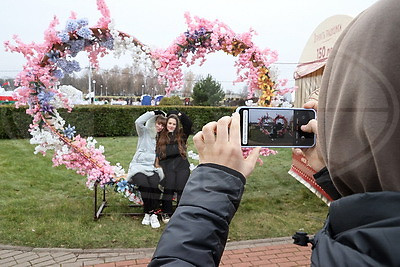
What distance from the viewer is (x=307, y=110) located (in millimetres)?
1228

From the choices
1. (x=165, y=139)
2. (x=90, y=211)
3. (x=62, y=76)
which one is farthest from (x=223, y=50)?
(x=90, y=211)

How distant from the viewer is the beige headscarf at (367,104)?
1.85 ft

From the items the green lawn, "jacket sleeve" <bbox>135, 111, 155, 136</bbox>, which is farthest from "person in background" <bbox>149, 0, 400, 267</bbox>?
"jacket sleeve" <bbox>135, 111, 155, 136</bbox>

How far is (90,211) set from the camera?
4.76 meters

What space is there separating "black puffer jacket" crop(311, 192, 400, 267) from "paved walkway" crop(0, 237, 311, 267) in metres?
2.94

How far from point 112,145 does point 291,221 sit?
4.75 meters

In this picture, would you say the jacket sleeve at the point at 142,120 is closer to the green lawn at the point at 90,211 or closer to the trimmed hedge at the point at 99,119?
the green lawn at the point at 90,211

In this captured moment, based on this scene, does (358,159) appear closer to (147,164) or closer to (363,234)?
(363,234)

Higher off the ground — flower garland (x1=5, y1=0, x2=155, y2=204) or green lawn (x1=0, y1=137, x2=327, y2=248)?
flower garland (x1=5, y1=0, x2=155, y2=204)

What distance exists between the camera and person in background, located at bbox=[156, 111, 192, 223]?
14.6 feet

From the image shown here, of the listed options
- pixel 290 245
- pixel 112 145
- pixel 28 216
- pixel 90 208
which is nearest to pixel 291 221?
pixel 290 245

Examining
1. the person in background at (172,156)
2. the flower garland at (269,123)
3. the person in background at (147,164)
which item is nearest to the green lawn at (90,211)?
the person in background at (147,164)

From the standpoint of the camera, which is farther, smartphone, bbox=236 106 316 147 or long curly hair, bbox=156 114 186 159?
long curly hair, bbox=156 114 186 159

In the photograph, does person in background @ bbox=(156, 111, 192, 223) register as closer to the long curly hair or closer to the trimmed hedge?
the long curly hair
